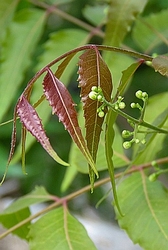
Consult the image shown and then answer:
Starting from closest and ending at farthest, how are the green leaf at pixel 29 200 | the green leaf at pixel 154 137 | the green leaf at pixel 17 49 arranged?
the green leaf at pixel 154 137, the green leaf at pixel 29 200, the green leaf at pixel 17 49

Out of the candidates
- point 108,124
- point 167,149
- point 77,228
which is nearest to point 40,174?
point 167,149

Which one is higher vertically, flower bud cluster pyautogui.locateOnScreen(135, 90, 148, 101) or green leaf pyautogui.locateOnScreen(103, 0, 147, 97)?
green leaf pyautogui.locateOnScreen(103, 0, 147, 97)

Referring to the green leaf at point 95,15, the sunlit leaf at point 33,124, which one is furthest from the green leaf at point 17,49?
the sunlit leaf at point 33,124

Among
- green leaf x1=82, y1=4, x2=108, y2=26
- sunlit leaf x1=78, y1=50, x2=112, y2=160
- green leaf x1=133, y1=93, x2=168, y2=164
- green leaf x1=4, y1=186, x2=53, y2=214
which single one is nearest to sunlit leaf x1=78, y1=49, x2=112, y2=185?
sunlit leaf x1=78, y1=50, x2=112, y2=160

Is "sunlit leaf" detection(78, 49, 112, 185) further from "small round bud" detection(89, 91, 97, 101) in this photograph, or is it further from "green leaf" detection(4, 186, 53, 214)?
"green leaf" detection(4, 186, 53, 214)

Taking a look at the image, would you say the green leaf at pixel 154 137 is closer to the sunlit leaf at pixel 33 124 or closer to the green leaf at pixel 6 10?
the sunlit leaf at pixel 33 124

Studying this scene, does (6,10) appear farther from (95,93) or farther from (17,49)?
(95,93)

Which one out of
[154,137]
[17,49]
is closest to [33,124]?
[154,137]
